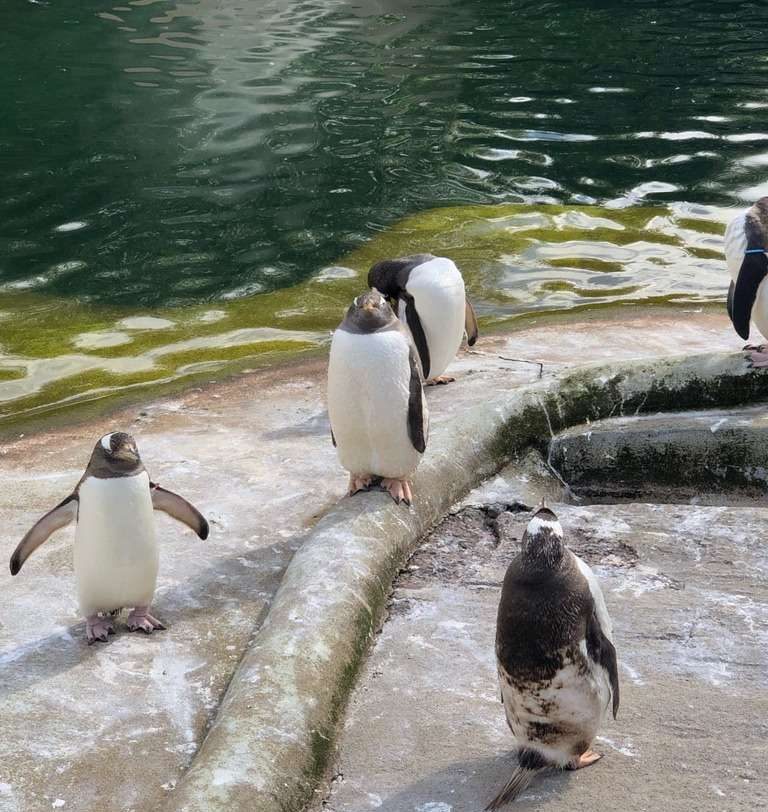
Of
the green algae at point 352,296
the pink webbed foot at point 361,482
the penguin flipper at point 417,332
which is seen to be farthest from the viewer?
the green algae at point 352,296

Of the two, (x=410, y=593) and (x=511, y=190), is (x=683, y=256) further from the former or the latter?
(x=410, y=593)

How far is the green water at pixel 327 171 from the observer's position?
971cm

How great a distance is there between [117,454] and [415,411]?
1.32 metres

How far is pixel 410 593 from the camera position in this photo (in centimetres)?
465

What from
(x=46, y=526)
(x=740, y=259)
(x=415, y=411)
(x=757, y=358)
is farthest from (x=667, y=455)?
(x=46, y=526)

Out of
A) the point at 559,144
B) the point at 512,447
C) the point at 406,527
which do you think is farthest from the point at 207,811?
the point at 559,144

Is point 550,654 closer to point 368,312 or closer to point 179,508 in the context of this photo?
point 179,508

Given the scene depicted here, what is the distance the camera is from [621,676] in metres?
3.97

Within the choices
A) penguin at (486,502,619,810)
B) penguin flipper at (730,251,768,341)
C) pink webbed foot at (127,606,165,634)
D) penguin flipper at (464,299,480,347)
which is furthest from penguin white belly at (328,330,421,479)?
penguin flipper at (464,299,480,347)

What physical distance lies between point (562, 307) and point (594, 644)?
655 cm

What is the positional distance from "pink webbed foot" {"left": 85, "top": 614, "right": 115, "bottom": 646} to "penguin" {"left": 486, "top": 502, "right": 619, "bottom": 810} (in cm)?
154

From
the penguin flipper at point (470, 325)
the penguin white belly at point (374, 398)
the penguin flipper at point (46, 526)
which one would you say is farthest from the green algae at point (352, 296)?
the penguin flipper at point (46, 526)

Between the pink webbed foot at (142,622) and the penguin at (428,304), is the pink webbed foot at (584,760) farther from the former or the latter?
the penguin at (428,304)

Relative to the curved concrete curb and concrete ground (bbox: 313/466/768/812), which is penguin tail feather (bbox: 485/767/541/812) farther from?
the curved concrete curb
